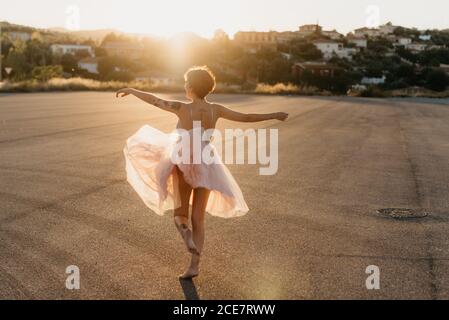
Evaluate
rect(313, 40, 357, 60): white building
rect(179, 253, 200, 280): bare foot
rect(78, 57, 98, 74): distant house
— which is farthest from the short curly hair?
rect(313, 40, 357, 60): white building

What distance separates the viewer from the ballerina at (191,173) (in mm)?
4922

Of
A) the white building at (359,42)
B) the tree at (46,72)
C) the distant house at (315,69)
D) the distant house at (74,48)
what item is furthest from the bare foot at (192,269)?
the white building at (359,42)

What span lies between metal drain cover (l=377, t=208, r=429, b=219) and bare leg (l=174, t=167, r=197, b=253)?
3.60 metres

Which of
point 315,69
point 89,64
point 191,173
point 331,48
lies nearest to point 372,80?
point 315,69

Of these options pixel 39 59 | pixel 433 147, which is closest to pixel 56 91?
pixel 433 147

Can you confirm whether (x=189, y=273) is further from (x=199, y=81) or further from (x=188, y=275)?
(x=199, y=81)

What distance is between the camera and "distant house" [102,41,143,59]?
15211 cm

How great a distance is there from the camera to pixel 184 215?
499cm

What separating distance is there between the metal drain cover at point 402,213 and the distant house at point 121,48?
14551 centimetres

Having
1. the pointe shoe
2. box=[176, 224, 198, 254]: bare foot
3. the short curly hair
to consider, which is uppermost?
the short curly hair

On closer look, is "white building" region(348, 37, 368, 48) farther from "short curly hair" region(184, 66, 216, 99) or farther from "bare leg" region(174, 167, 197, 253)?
"bare leg" region(174, 167, 197, 253)

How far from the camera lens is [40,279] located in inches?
190

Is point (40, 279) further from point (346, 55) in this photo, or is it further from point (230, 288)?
point (346, 55)
